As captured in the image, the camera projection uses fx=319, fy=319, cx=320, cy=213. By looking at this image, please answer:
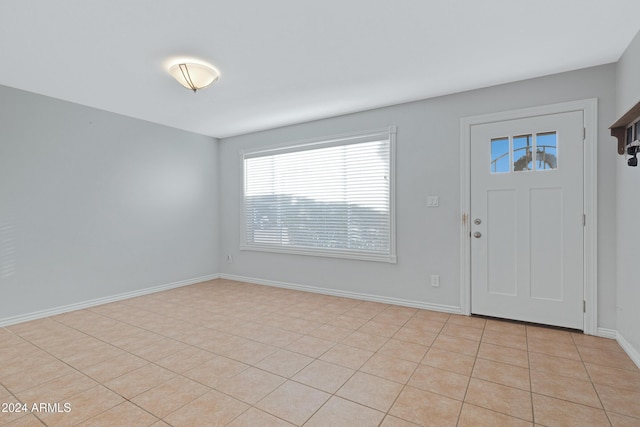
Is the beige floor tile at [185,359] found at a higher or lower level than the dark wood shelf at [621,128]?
lower

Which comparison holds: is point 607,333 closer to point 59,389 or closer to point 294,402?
point 294,402

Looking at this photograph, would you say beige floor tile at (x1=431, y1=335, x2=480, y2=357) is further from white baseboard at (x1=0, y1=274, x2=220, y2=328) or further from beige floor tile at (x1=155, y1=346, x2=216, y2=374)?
white baseboard at (x1=0, y1=274, x2=220, y2=328)

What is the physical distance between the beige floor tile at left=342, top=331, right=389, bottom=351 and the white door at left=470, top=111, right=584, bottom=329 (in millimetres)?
1262

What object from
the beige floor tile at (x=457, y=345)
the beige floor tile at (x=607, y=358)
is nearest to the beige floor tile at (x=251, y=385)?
the beige floor tile at (x=457, y=345)

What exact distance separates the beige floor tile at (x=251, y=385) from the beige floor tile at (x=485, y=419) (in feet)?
3.68

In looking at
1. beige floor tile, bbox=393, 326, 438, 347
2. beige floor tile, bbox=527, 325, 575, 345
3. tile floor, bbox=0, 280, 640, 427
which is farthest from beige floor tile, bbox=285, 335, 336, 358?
beige floor tile, bbox=527, 325, 575, 345

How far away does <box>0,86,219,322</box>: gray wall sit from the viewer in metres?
3.34

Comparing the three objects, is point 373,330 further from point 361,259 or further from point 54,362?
point 54,362

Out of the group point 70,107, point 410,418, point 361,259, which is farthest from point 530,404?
point 70,107

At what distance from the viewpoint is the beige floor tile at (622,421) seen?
66.5 inches

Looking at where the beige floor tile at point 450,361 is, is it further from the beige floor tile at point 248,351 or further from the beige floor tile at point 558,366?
the beige floor tile at point 248,351

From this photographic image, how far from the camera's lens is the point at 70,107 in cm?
375

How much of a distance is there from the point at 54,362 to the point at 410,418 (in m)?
2.62

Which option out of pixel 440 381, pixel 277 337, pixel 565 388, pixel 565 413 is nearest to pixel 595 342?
pixel 565 388
